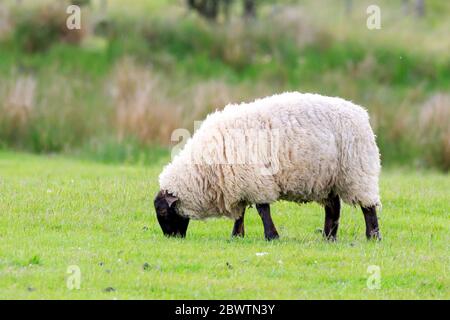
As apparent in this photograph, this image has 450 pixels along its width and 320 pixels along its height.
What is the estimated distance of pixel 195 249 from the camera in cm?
1132

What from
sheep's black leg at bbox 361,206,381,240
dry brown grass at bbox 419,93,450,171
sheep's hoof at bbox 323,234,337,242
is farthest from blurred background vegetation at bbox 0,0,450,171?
sheep's black leg at bbox 361,206,381,240

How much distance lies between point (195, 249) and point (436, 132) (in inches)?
488

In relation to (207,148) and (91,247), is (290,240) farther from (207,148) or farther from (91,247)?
(91,247)

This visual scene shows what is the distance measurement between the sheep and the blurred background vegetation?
8.77m

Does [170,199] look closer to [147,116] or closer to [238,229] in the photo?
[238,229]

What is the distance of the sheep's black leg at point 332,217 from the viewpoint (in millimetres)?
12672

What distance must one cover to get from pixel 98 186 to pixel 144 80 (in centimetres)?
1002

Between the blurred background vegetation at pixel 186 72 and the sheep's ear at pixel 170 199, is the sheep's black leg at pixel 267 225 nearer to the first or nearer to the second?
the sheep's ear at pixel 170 199

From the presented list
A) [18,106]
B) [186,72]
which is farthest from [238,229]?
[186,72]

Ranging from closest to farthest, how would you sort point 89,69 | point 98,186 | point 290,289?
point 290,289, point 98,186, point 89,69

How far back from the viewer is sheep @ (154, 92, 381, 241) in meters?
11.9

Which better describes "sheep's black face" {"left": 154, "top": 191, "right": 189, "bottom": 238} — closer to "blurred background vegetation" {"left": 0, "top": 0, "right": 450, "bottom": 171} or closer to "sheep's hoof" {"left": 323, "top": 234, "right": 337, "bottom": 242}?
"sheep's hoof" {"left": 323, "top": 234, "right": 337, "bottom": 242}
